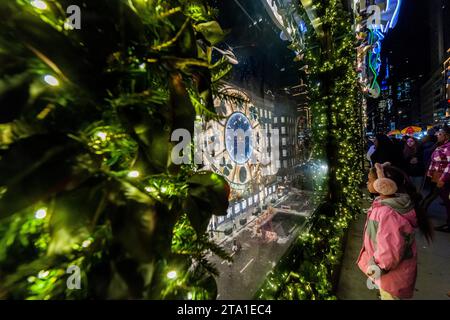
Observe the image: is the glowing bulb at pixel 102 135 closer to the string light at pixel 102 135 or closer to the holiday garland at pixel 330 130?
the string light at pixel 102 135

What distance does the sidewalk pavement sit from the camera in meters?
3.33

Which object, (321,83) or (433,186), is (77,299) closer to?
(321,83)

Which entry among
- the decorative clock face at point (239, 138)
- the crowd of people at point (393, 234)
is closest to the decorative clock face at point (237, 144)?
Answer: the decorative clock face at point (239, 138)

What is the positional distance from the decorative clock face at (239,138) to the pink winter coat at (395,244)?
1922mm

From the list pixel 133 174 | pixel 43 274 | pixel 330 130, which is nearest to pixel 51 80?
pixel 133 174

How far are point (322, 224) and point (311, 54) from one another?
2940mm

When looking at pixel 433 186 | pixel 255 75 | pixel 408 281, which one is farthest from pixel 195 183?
pixel 433 186

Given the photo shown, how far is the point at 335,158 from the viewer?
4023 mm

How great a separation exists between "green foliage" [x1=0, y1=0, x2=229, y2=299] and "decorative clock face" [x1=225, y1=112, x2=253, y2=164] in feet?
8.46

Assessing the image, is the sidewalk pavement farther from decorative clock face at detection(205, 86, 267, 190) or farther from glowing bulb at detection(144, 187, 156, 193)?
glowing bulb at detection(144, 187, 156, 193)

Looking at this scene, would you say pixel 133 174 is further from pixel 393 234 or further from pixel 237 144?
pixel 237 144

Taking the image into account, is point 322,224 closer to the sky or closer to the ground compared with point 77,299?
closer to the ground

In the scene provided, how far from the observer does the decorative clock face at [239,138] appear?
10.8ft

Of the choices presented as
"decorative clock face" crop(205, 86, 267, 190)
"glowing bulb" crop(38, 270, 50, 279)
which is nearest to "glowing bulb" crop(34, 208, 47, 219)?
"glowing bulb" crop(38, 270, 50, 279)
